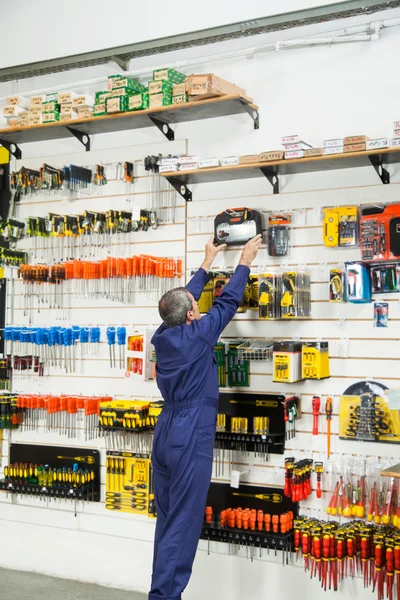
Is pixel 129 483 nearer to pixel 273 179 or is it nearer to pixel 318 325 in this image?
pixel 318 325

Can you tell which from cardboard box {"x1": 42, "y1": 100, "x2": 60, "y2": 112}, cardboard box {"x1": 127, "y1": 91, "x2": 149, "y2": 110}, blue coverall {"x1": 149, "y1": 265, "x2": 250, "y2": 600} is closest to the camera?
blue coverall {"x1": 149, "y1": 265, "x2": 250, "y2": 600}

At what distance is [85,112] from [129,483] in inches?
101

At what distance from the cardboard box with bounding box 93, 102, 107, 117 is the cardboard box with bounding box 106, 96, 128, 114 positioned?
7cm

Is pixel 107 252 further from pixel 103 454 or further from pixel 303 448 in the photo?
pixel 303 448

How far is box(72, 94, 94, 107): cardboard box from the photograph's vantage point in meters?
4.77

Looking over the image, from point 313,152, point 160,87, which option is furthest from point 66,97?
point 313,152

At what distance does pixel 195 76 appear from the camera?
4.25 m

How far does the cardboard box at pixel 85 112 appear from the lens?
15.6 ft

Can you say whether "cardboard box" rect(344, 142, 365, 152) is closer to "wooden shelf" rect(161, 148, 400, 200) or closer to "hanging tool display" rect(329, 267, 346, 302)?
"wooden shelf" rect(161, 148, 400, 200)

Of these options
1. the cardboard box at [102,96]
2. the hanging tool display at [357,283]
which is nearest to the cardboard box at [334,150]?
the hanging tool display at [357,283]

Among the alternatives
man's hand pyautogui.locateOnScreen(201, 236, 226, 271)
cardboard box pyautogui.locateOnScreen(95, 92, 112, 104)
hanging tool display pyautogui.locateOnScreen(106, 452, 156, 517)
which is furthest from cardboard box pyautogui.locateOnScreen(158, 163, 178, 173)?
hanging tool display pyautogui.locateOnScreen(106, 452, 156, 517)

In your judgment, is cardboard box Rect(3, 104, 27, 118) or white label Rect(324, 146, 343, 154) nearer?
white label Rect(324, 146, 343, 154)

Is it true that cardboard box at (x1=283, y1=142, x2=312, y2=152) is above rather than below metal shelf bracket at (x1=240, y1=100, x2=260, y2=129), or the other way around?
below

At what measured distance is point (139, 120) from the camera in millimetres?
4738
